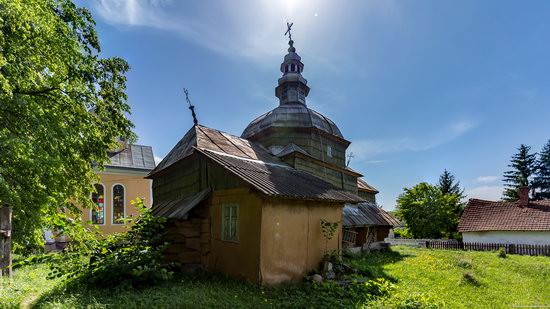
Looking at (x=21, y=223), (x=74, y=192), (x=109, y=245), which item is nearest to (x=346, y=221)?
(x=109, y=245)

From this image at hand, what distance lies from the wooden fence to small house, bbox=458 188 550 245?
1851 mm

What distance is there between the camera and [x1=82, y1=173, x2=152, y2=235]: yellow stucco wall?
20.6m

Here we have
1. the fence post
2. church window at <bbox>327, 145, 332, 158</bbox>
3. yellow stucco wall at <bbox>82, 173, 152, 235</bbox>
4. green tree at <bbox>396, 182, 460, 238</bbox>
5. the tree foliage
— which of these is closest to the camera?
the fence post

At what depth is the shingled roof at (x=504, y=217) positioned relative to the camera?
20.8 m

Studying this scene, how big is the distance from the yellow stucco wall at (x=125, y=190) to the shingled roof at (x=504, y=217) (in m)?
24.4

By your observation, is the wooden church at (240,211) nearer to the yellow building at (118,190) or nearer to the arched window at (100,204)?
the yellow building at (118,190)

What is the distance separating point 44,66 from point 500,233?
27.2 metres

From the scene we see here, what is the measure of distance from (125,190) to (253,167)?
50.1ft

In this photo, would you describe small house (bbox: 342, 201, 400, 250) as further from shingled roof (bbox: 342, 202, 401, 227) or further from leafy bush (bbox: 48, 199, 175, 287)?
leafy bush (bbox: 48, 199, 175, 287)

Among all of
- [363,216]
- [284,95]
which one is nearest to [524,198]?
[363,216]

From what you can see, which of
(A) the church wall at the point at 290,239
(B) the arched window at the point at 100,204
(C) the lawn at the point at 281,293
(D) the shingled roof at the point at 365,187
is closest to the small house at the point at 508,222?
(D) the shingled roof at the point at 365,187

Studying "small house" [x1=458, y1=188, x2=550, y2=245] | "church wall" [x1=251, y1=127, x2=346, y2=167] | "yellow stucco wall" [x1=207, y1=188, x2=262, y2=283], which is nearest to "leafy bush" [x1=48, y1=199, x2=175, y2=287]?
"yellow stucco wall" [x1=207, y1=188, x2=262, y2=283]

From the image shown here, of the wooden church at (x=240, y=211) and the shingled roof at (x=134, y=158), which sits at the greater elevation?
the shingled roof at (x=134, y=158)

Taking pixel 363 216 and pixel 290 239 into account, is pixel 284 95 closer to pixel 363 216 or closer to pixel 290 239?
pixel 363 216
